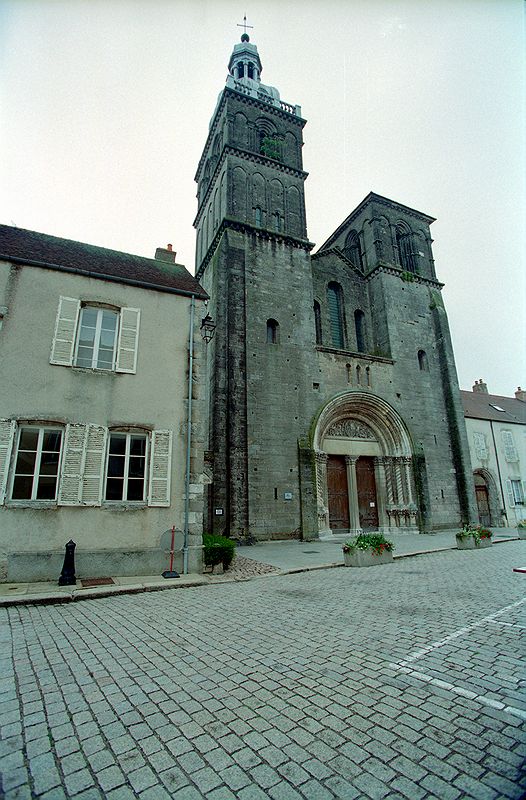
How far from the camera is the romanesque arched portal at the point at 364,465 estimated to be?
17.7m

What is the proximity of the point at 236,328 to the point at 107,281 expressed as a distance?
24.7ft

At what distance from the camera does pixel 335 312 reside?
21.4m

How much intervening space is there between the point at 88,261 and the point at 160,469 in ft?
18.5

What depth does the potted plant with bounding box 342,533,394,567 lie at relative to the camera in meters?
9.49

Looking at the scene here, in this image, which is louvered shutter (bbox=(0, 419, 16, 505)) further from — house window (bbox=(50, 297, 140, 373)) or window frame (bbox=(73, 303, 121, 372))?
window frame (bbox=(73, 303, 121, 372))

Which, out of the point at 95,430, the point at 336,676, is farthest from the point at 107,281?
the point at 336,676

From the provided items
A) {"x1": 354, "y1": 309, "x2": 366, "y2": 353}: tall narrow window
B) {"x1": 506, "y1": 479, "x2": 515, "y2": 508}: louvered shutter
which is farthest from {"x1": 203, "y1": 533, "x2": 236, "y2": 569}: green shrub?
{"x1": 506, "y1": 479, "x2": 515, "y2": 508}: louvered shutter

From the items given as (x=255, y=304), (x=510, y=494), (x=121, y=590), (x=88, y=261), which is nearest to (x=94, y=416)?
(x=121, y=590)

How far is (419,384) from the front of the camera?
68.9ft

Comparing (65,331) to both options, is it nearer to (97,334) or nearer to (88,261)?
(97,334)

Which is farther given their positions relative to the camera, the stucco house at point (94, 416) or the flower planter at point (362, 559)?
the flower planter at point (362, 559)

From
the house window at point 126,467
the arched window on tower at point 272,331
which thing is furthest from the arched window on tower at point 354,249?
the house window at point 126,467

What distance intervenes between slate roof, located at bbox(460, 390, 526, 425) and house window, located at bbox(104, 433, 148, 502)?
22.7 m

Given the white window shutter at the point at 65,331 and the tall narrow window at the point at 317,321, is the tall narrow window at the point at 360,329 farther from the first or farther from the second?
the white window shutter at the point at 65,331
